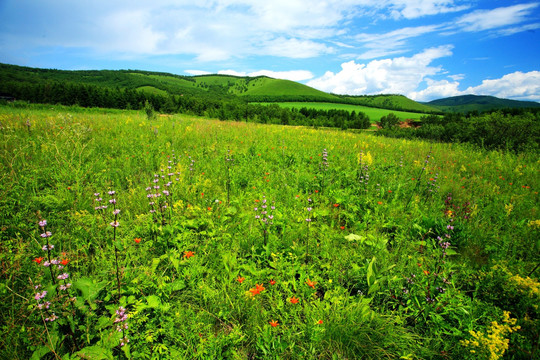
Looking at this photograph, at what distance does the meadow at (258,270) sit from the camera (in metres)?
1.74

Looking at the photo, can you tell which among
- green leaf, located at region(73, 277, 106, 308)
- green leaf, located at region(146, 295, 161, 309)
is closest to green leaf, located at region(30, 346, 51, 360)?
green leaf, located at region(73, 277, 106, 308)

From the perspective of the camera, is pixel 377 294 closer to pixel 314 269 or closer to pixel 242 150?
pixel 314 269

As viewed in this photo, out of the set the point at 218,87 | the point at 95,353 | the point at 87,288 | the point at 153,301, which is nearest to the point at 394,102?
the point at 218,87

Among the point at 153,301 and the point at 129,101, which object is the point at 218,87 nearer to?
the point at 129,101

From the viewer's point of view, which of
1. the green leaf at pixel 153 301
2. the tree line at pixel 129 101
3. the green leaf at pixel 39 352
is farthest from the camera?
the tree line at pixel 129 101

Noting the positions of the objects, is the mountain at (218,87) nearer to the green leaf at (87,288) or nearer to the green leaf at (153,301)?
the green leaf at (87,288)

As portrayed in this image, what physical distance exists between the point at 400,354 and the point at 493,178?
6789 mm

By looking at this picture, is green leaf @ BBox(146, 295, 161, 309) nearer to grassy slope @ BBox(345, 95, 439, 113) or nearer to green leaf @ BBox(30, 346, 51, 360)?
green leaf @ BBox(30, 346, 51, 360)

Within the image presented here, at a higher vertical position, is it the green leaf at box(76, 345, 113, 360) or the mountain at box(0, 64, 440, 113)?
the mountain at box(0, 64, 440, 113)

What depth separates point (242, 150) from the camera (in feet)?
23.3

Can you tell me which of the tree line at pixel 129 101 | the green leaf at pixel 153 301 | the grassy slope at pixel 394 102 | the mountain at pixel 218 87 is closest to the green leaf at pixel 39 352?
the green leaf at pixel 153 301

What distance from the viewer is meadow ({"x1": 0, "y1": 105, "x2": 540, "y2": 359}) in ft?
5.69

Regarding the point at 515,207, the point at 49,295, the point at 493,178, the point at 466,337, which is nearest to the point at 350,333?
the point at 466,337

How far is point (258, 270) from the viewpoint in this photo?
8.29 ft
